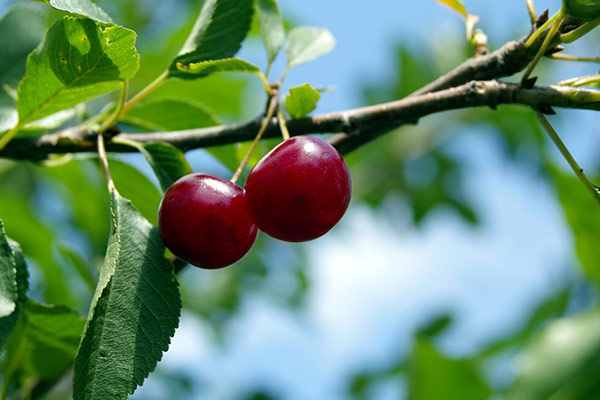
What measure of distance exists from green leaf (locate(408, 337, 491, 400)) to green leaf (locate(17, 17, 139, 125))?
1425 millimetres

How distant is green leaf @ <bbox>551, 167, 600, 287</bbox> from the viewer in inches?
82.4

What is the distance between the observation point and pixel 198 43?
A: 3.95 feet

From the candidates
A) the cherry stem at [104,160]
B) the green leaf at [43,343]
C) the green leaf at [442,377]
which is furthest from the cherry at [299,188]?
the green leaf at [442,377]

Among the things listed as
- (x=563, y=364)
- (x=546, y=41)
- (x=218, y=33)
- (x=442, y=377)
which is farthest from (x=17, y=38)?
(x=563, y=364)

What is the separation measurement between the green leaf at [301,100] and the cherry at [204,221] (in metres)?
0.19

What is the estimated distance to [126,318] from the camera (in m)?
0.91

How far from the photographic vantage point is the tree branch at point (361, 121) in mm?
1017

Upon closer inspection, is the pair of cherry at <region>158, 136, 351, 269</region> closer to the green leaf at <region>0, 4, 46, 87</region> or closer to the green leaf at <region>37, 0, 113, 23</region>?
the green leaf at <region>37, 0, 113, 23</region>

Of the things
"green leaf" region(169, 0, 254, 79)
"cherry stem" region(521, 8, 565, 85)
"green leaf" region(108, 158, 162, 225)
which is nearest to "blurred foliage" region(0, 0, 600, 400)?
"green leaf" region(108, 158, 162, 225)

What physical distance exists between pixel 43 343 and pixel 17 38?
0.65m

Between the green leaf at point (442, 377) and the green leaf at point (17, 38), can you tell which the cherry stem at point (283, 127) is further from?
the green leaf at point (442, 377)

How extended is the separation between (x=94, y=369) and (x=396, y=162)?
3199 millimetres

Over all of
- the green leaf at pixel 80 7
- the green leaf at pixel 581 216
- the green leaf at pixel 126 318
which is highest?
the green leaf at pixel 80 7

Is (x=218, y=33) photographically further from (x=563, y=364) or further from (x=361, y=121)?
(x=563, y=364)
